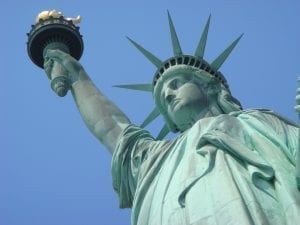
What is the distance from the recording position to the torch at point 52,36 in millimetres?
13117

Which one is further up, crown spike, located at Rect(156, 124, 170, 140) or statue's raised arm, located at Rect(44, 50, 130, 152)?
statue's raised arm, located at Rect(44, 50, 130, 152)

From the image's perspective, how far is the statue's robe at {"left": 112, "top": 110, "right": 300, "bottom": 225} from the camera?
7.94 meters

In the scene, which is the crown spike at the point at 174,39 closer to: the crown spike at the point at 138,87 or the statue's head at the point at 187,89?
the statue's head at the point at 187,89

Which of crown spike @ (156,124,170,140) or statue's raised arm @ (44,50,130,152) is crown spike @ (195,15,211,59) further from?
statue's raised arm @ (44,50,130,152)

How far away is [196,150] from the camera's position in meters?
9.28

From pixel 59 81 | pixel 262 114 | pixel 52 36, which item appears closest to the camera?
pixel 262 114

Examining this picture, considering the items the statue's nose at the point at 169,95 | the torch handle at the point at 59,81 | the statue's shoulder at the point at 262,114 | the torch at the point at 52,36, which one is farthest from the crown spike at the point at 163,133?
the torch at the point at 52,36

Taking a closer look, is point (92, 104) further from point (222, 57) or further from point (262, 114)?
point (262, 114)

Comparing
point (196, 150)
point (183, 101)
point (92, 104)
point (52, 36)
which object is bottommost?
point (196, 150)

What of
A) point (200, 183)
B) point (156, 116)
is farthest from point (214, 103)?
point (200, 183)

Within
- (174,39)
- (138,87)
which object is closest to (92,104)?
(138,87)

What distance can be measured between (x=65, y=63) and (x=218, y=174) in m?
4.66

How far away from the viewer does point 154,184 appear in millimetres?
9492

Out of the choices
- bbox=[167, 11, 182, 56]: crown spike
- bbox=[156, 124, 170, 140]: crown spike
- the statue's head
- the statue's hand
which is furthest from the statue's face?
the statue's hand
